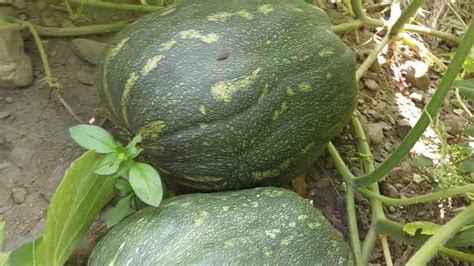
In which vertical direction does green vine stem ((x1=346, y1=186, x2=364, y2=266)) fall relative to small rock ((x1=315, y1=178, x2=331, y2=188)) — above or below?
above

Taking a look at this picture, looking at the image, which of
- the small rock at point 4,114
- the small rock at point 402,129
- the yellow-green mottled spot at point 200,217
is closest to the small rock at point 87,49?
the small rock at point 4,114

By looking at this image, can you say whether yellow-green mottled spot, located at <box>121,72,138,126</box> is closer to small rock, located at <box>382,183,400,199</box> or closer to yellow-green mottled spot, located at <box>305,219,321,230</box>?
yellow-green mottled spot, located at <box>305,219,321,230</box>

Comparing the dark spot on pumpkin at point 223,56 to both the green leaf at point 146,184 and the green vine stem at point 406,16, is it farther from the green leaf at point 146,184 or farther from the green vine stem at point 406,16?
the green vine stem at point 406,16

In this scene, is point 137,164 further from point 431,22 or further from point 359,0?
point 431,22

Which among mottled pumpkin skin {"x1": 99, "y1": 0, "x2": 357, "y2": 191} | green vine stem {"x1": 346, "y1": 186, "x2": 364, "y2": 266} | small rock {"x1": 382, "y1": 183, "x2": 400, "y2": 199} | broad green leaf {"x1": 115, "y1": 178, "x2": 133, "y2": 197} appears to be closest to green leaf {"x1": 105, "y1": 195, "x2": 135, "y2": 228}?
broad green leaf {"x1": 115, "y1": 178, "x2": 133, "y2": 197}

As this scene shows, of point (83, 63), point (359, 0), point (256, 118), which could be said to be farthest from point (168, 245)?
point (359, 0)
